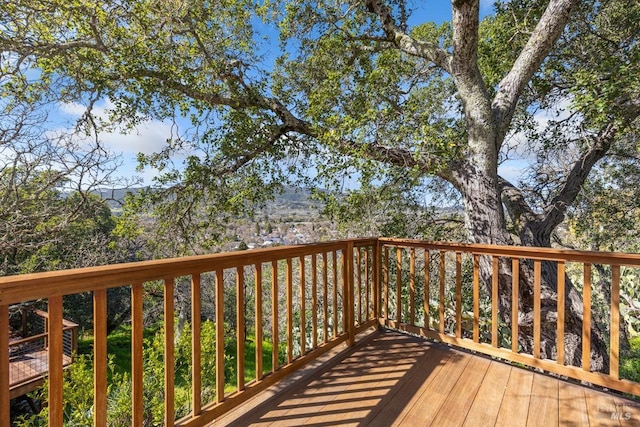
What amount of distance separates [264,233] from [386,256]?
2.70 metres

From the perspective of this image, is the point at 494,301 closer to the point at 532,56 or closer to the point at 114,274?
the point at 114,274

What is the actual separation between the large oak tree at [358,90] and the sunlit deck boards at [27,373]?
3.62m

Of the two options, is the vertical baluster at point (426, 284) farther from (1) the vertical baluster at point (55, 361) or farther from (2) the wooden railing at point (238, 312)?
(1) the vertical baluster at point (55, 361)

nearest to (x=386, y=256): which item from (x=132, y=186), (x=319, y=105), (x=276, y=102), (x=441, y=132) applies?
(x=441, y=132)

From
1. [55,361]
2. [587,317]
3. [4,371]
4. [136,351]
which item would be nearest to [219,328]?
[136,351]

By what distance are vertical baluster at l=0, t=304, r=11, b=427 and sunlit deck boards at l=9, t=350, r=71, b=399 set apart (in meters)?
4.80

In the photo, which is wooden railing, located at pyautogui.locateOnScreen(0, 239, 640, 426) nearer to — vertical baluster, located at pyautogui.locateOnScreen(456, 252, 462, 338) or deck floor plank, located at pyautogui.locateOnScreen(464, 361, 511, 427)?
vertical baluster, located at pyautogui.locateOnScreen(456, 252, 462, 338)

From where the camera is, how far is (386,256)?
3.34 meters

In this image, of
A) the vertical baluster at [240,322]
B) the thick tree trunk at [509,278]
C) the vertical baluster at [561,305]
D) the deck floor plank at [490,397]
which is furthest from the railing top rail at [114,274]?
the thick tree trunk at [509,278]

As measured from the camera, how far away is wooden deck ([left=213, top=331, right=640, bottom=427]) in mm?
1917

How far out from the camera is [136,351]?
59.7 inches

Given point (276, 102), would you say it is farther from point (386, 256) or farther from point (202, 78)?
point (386, 256)

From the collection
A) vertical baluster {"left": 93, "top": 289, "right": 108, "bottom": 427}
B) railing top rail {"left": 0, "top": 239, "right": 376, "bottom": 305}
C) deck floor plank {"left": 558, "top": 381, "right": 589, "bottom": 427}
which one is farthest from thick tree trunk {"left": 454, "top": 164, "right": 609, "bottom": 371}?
vertical baluster {"left": 93, "top": 289, "right": 108, "bottom": 427}

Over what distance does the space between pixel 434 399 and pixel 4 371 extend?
2.24m
